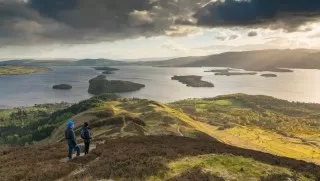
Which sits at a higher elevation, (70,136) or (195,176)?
(70,136)

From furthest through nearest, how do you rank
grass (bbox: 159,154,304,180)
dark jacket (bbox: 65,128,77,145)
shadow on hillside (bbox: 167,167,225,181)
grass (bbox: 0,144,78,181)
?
dark jacket (bbox: 65,128,77,145) < grass (bbox: 159,154,304,180) < grass (bbox: 0,144,78,181) < shadow on hillside (bbox: 167,167,225,181)

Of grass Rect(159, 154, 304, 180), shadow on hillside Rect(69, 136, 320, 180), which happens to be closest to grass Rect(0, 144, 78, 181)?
shadow on hillside Rect(69, 136, 320, 180)

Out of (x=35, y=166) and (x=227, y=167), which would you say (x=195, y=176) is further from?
(x=35, y=166)

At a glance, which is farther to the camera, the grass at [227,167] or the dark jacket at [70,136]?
the dark jacket at [70,136]

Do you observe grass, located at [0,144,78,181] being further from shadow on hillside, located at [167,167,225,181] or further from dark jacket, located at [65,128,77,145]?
shadow on hillside, located at [167,167,225,181]

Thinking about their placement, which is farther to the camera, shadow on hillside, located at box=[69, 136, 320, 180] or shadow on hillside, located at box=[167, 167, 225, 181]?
shadow on hillside, located at box=[69, 136, 320, 180]

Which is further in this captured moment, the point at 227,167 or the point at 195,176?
the point at 227,167

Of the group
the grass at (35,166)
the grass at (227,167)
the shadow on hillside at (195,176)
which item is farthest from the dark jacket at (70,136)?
the shadow on hillside at (195,176)

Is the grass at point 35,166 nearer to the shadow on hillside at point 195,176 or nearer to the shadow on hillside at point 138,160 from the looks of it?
the shadow on hillside at point 138,160

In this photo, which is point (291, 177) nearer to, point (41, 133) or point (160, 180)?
point (160, 180)

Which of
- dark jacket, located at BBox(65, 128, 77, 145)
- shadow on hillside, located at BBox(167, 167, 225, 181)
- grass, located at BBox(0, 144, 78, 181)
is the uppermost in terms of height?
dark jacket, located at BBox(65, 128, 77, 145)

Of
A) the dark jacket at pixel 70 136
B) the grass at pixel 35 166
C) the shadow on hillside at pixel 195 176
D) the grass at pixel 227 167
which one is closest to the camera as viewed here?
the shadow on hillside at pixel 195 176

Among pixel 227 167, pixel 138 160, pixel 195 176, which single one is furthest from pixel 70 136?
pixel 227 167

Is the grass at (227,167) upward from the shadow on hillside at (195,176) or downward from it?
downward
